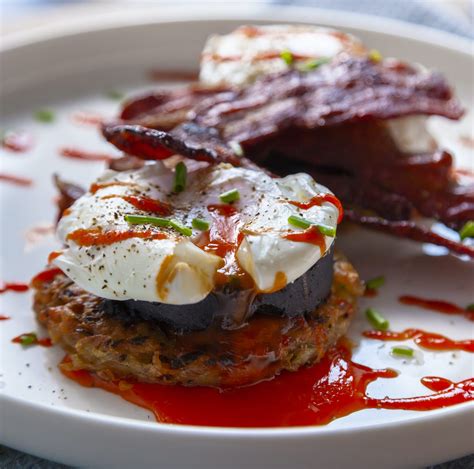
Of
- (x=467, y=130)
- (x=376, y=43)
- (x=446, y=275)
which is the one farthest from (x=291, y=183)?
(x=376, y=43)

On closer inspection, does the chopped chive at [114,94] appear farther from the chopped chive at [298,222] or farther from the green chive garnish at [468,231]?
the chopped chive at [298,222]

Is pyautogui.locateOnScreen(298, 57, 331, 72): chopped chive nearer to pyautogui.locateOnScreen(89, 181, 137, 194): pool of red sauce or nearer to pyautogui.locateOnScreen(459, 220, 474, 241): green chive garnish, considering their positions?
pyautogui.locateOnScreen(459, 220, 474, 241): green chive garnish

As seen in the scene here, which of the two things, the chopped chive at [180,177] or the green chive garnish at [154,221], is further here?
the chopped chive at [180,177]

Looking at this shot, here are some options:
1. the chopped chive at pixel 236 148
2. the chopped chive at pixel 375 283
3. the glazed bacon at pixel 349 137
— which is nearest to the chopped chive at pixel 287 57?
the glazed bacon at pixel 349 137

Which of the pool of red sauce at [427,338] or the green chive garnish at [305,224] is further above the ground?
the green chive garnish at [305,224]

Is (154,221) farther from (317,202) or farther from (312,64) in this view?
(312,64)

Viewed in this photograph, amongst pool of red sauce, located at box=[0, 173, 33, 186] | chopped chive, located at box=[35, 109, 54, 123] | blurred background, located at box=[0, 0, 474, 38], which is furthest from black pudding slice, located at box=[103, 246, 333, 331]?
blurred background, located at box=[0, 0, 474, 38]
